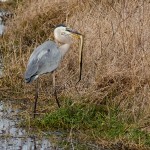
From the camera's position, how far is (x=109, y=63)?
26.3 feet

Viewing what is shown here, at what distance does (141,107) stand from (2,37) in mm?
5648

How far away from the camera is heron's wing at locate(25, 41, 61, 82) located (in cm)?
727

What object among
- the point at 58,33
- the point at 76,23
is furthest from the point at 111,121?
the point at 76,23

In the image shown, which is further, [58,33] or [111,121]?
[58,33]

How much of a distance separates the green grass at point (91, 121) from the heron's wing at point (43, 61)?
0.52 metres

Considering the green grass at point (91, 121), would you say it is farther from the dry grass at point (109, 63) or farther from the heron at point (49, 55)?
the heron at point (49, 55)

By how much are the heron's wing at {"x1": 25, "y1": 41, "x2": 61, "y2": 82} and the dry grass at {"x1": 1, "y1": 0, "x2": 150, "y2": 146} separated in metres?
0.58

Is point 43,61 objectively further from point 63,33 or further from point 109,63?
point 109,63

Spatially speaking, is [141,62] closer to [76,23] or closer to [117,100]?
[117,100]

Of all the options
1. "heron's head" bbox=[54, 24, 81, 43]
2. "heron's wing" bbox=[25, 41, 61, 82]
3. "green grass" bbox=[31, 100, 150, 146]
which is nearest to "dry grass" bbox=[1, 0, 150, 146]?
"green grass" bbox=[31, 100, 150, 146]

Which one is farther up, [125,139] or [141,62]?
[141,62]

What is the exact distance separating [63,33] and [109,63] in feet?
2.95

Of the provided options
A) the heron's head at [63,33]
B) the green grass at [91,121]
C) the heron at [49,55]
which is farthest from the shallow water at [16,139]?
the heron's head at [63,33]

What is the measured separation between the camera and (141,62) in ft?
25.3
